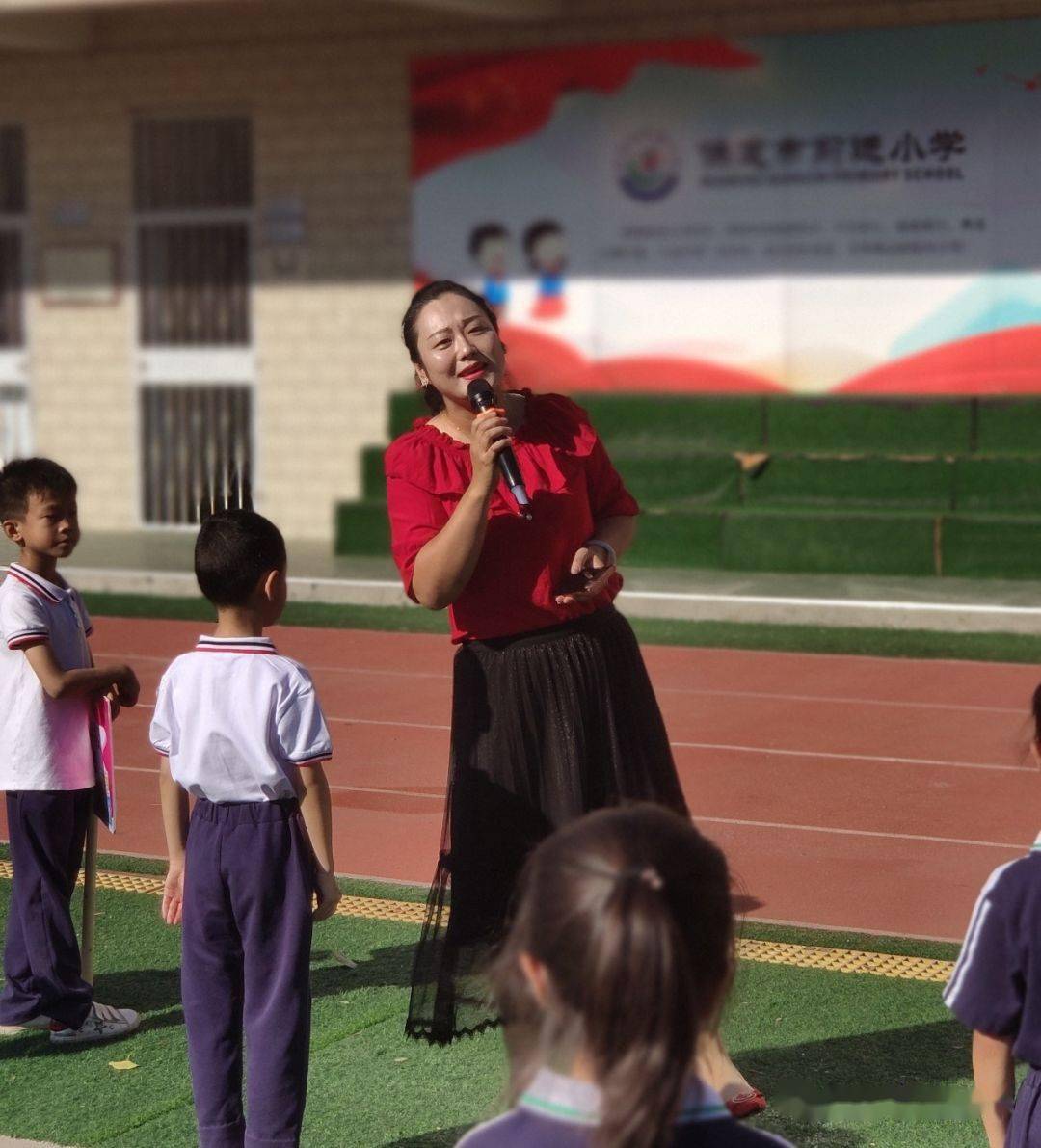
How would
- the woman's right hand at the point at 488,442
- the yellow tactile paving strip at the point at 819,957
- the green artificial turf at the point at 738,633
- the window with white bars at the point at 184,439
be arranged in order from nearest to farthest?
the woman's right hand at the point at 488,442 < the yellow tactile paving strip at the point at 819,957 < the green artificial turf at the point at 738,633 < the window with white bars at the point at 184,439

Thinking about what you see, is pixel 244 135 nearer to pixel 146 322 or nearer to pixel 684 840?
pixel 146 322

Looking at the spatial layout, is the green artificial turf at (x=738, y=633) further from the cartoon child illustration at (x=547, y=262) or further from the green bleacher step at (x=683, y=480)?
the cartoon child illustration at (x=547, y=262)

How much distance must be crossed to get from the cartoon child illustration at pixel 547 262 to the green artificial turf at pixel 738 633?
4.10 meters

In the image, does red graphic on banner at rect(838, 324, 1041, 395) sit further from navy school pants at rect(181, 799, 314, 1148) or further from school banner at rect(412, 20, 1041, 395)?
navy school pants at rect(181, 799, 314, 1148)

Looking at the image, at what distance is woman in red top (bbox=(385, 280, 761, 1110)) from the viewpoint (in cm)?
411

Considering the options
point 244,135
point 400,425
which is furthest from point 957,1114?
point 244,135

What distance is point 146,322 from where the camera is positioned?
59.0 feet

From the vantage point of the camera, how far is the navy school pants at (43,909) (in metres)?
4.87

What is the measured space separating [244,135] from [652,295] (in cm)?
409

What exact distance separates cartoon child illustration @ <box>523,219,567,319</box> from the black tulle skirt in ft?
40.8

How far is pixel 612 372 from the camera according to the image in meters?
16.4

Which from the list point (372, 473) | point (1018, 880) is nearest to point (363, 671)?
point (372, 473)

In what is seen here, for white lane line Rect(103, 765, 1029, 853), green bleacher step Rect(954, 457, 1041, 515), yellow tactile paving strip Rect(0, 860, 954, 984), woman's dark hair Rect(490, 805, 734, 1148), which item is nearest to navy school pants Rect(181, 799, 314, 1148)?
yellow tactile paving strip Rect(0, 860, 954, 984)

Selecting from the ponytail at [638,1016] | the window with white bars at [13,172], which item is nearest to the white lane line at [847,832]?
the ponytail at [638,1016]
